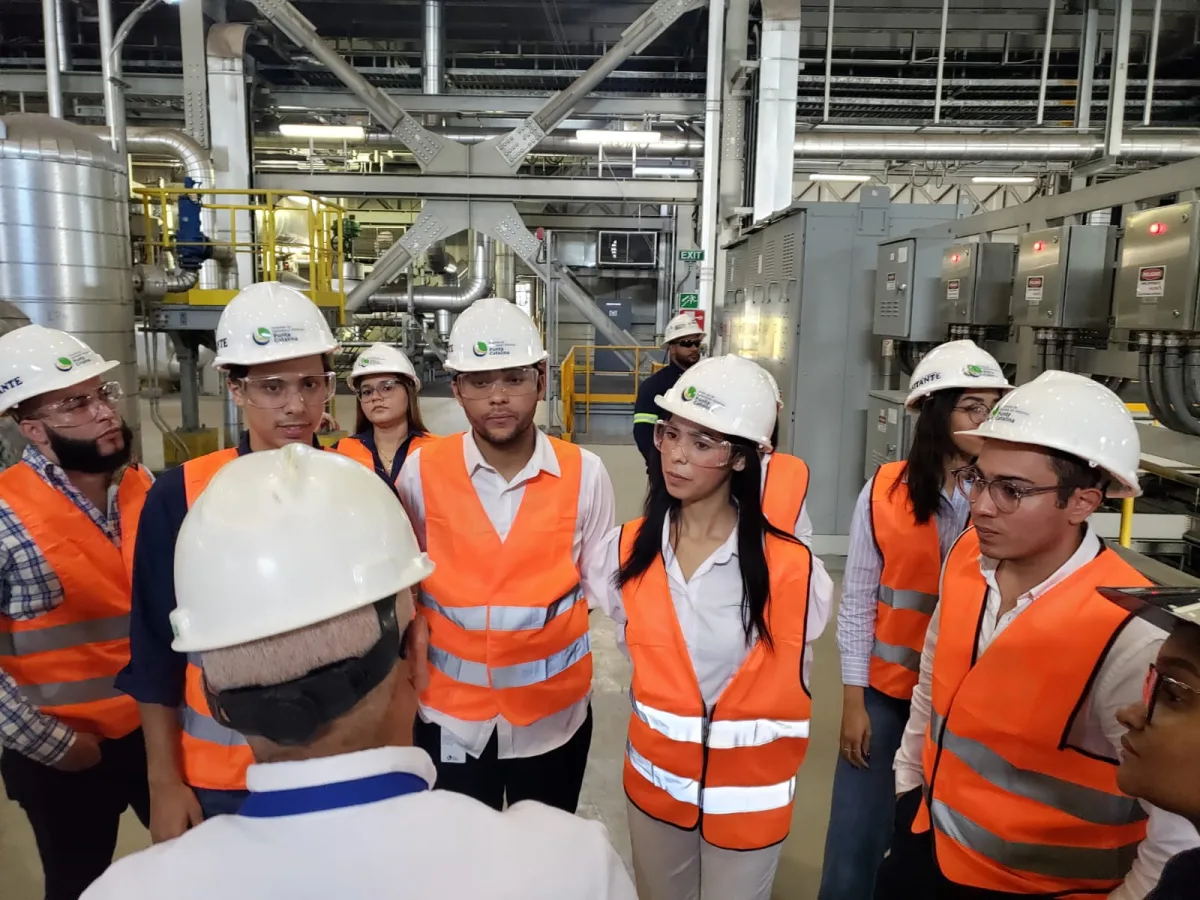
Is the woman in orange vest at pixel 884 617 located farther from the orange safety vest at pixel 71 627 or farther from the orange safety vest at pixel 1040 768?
the orange safety vest at pixel 71 627

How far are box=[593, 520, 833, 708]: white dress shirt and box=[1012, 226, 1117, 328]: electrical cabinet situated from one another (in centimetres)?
248

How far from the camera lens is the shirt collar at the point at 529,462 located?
6.92ft

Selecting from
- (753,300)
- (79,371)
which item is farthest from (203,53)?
(79,371)

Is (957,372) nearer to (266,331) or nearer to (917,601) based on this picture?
(917,601)

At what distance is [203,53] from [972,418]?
10.6 m

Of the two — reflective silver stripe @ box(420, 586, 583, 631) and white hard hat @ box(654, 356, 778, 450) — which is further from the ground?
white hard hat @ box(654, 356, 778, 450)

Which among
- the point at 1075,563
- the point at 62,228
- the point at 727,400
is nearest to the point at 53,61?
the point at 62,228

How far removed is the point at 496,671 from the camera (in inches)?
78.0

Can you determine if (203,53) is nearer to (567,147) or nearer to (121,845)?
(567,147)

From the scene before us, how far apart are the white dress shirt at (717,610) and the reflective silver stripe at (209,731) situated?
3.56ft

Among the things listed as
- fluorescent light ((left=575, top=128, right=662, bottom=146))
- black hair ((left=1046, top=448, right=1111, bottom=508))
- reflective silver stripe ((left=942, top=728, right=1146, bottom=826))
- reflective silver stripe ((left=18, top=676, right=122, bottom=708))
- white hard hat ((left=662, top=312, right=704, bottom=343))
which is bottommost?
reflective silver stripe ((left=18, top=676, right=122, bottom=708))

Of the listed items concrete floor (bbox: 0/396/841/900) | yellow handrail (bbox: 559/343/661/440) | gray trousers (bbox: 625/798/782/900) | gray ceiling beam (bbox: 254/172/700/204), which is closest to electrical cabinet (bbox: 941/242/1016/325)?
concrete floor (bbox: 0/396/841/900)

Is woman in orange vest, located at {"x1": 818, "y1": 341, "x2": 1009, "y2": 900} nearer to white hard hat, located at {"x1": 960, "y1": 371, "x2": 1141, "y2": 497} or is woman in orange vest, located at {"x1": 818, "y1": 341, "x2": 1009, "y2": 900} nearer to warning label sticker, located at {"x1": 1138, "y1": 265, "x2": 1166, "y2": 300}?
white hard hat, located at {"x1": 960, "y1": 371, "x2": 1141, "y2": 497}

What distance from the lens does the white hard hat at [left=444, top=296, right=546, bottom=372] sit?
7.09 feet
